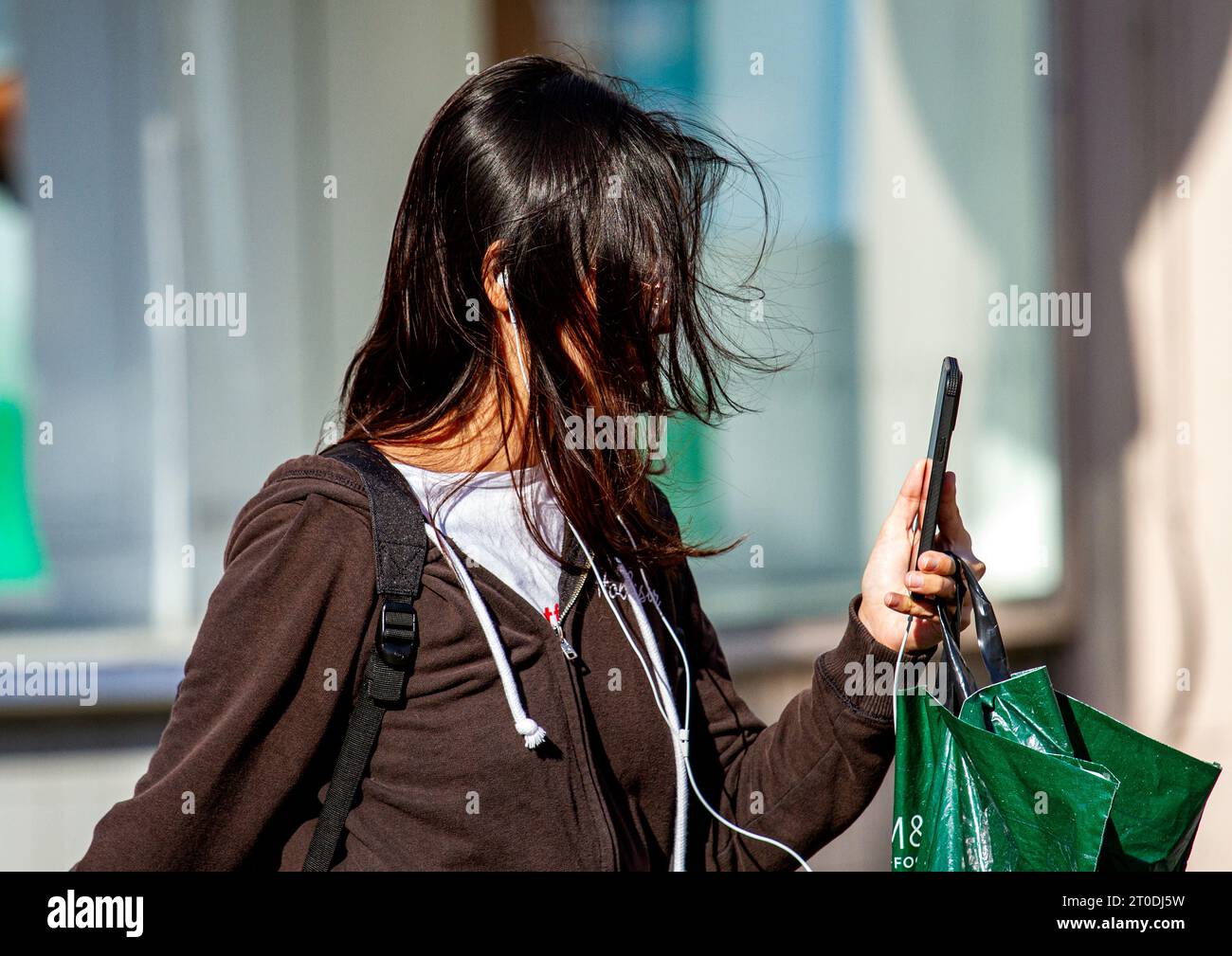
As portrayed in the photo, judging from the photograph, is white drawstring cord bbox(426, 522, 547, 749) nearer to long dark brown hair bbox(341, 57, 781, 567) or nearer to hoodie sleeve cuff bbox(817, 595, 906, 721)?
long dark brown hair bbox(341, 57, 781, 567)

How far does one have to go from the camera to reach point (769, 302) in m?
3.75

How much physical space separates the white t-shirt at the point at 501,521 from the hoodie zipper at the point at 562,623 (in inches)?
0.8

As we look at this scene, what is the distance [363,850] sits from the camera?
136cm

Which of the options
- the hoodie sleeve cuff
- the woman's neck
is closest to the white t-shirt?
the woman's neck

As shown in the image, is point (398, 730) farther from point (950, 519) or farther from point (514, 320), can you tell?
point (950, 519)

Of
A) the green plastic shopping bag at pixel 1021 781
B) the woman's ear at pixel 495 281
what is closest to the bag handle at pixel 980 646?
the green plastic shopping bag at pixel 1021 781

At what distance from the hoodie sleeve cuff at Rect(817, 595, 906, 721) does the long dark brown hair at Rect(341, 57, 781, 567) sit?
0.92 ft

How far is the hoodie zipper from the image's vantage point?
146 centimetres

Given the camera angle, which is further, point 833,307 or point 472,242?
point 833,307

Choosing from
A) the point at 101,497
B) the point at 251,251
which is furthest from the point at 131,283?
the point at 101,497

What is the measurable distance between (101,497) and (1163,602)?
3839 millimetres

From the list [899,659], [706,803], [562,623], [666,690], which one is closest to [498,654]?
[562,623]

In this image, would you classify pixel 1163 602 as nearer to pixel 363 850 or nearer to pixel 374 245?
pixel 374 245
